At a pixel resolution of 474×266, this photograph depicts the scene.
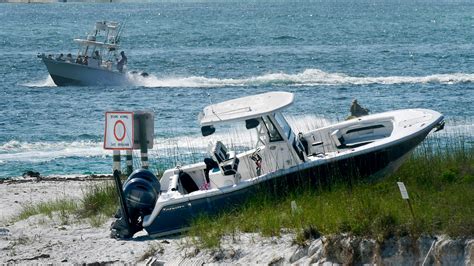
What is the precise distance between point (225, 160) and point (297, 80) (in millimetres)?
35587

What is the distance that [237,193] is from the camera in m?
16.1

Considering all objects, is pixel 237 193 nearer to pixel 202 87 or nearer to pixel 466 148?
pixel 466 148

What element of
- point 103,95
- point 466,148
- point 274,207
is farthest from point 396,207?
point 103,95

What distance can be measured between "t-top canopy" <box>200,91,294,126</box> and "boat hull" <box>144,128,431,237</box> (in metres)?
0.86

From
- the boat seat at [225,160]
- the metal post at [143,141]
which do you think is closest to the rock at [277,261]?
the boat seat at [225,160]

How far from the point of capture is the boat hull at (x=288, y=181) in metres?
16.0

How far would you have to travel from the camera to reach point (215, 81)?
52906mm

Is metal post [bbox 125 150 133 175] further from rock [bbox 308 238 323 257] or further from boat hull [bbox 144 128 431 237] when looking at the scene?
rock [bbox 308 238 323 257]

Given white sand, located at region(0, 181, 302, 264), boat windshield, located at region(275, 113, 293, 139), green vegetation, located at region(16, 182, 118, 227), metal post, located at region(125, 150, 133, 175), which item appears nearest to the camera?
white sand, located at region(0, 181, 302, 264)

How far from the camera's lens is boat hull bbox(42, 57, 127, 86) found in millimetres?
47938

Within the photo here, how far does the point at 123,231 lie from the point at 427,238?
451cm

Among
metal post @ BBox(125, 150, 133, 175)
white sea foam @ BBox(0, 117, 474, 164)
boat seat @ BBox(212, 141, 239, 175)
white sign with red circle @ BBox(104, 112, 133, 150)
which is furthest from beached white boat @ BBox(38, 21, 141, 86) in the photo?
boat seat @ BBox(212, 141, 239, 175)

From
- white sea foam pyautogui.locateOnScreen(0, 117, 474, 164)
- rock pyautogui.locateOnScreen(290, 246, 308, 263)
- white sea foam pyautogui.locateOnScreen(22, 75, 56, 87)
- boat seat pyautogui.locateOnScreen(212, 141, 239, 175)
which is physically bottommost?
rock pyautogui.locateOnScreen(290, 246, 308, 263)

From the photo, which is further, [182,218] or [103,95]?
[103,95]
